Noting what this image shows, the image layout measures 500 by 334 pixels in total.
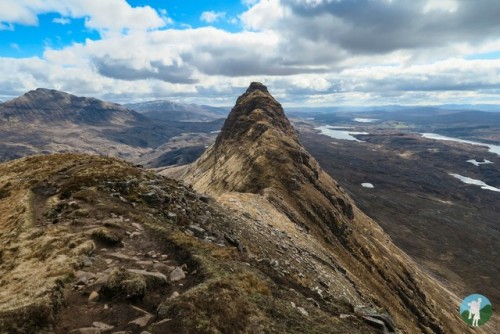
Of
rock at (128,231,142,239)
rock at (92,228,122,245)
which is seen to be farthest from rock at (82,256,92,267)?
rock at (128,231,142,239)

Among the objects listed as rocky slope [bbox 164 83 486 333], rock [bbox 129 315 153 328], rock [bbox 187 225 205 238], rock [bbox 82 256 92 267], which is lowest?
rocky slope [bbox 164 83 486 333]

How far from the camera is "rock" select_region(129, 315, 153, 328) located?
15273 millimetres

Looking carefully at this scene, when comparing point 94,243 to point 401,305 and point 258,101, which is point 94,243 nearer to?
point 401,305

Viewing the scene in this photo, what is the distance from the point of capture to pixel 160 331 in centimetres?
1465

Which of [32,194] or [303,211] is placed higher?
[32,194]

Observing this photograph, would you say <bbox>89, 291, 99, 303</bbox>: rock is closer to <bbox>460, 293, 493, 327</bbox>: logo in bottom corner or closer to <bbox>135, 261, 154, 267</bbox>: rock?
<bbox>135, 261, 154, 267</bbox>: rock

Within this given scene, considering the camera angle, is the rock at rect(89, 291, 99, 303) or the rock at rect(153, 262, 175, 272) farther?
the rock at rect(153, 262, 175, 272)

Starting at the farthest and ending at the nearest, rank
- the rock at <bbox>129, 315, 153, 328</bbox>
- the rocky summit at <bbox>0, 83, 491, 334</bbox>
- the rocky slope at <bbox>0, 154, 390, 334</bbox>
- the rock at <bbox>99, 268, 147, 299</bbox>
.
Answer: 1. the rock at <bbox>99, 268, 147, 299</bbox>
2. the rocky summit at <bbox>0, 83, 491, 334</bbox>
3. the rocky slope at <bbox>0, 154, 390, 334</bbox>
4. the rock at <bbox>129, 315, 153, 328</bbox>

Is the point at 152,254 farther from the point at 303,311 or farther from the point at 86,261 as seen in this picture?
the point at 303,311

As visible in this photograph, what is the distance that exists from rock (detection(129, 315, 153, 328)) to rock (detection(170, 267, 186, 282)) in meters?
3.34

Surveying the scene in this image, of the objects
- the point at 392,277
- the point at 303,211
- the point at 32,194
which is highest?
the point at 32,194

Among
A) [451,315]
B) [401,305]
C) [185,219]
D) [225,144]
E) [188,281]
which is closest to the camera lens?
[188,281]

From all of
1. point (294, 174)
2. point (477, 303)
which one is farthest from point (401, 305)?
point (477, 303)

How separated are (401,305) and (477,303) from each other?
6055 cm
